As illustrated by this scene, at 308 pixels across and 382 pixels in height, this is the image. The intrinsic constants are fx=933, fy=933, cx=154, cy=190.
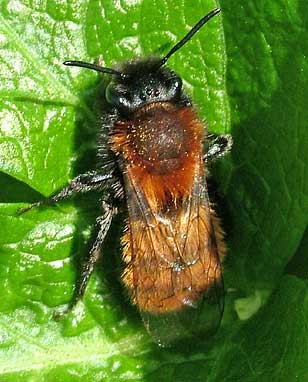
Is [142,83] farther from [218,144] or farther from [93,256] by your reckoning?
[93,256]

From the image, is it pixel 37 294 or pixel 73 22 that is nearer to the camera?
pixel 73 22

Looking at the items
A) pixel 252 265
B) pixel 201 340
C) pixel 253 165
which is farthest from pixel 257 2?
pixel 201 340

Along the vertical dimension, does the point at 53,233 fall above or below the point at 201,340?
above

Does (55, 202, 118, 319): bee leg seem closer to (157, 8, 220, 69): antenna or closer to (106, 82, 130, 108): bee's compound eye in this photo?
(106, 82, 130, 108): bee's compound eye

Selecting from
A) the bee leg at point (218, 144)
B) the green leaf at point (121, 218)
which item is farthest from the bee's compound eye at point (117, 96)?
the bee leg at point (218, 144)

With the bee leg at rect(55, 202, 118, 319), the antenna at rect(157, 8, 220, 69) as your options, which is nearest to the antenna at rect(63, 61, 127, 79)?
the antenna at rect(157, 8, 220, 69)

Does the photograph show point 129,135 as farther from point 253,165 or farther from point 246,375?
point 246,375
